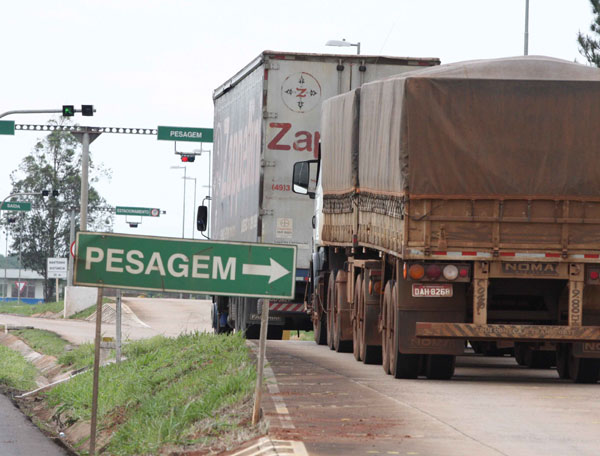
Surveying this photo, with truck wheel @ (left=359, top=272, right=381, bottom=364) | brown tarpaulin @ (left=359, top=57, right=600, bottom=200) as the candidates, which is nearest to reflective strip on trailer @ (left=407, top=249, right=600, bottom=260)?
brown tarpaulin @ (left=359, top=57, right=600, bottom=200)

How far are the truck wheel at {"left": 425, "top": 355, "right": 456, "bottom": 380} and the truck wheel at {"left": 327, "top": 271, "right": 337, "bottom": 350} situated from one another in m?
5.16

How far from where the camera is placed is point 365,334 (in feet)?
56.9

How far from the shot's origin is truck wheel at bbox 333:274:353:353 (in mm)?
19750

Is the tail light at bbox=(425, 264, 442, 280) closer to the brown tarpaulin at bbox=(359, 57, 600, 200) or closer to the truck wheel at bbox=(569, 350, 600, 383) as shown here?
the brown tarpaulin at bbox=(359, 57, 600, 200)

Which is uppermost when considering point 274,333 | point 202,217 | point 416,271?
point 202,217

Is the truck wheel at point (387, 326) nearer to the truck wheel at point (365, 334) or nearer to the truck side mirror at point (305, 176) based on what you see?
the truck wheel at point (365, 334)

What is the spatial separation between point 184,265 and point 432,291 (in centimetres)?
444

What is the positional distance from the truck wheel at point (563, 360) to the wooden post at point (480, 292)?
1.73 metres

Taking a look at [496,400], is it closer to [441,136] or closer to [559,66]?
[441,136]

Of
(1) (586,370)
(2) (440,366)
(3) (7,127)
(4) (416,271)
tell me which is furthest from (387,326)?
(3) (7,127)

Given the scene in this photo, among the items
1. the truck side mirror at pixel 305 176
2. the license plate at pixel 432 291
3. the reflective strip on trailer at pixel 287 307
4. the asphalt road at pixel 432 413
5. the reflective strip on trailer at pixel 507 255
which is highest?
the truck side mirror at pixel 305 176

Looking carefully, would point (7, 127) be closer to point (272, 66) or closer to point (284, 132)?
point (284, 132)

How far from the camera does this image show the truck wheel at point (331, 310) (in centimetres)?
2041

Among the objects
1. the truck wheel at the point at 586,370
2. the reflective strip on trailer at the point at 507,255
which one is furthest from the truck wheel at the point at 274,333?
the reflective strip on trailer at the point at 507,255
